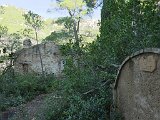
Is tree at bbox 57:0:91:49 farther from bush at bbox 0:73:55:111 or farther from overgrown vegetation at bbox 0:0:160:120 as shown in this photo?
overgrown vegetation at bbox 0:0:160:120

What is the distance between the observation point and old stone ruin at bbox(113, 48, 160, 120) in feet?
26.9

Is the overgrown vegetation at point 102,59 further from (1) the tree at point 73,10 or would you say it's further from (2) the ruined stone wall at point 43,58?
(1) the tree at point 73,10

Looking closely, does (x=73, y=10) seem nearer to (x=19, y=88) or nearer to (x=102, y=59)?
(x=19, y=88)

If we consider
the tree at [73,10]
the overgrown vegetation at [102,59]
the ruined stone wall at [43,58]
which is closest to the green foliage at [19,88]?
the overgrown vegetation at [102,59]

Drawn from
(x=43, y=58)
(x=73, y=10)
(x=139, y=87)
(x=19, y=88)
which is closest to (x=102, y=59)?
(x=139, y=87)

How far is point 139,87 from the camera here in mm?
8836

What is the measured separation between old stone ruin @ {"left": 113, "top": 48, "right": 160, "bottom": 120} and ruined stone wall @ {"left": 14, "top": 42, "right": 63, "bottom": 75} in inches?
641

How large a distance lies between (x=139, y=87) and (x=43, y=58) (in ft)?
58.4

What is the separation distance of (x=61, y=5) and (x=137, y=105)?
3207 centimetres

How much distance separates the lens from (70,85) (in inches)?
426

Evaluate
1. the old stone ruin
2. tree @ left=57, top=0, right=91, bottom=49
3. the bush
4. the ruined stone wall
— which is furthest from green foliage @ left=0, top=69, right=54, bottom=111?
tree @ left=57, top=0, right=91, bottom=49

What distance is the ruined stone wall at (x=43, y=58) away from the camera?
26.0m

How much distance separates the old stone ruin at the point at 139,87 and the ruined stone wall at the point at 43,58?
16.3 metres

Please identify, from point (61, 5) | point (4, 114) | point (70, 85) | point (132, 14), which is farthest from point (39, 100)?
point (61, 5)
